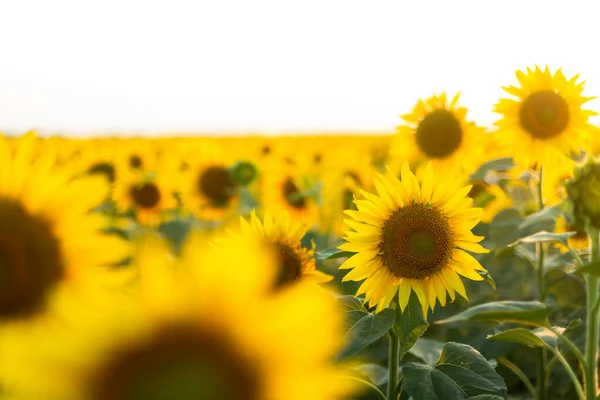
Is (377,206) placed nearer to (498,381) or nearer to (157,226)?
(498,381)

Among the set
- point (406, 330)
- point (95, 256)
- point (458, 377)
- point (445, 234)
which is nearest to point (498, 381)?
point (458, 377)

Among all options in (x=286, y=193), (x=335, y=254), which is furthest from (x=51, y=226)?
(x=286, y=193)

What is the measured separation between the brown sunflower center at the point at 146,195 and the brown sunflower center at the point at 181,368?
20.4 feet

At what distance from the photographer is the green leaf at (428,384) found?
2.02 meters

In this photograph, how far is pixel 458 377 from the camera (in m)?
2.16

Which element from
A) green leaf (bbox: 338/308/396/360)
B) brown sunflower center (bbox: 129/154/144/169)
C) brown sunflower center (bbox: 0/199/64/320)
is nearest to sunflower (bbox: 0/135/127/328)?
brown sunflower center (bbox: 0/199/64/320)

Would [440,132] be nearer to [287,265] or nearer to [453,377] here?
[287,265]

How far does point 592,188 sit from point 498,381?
0.66 metres

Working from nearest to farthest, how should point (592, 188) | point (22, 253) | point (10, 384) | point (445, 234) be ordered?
1. point (10, 384)
2. point (22, 253)
3. point (592, 188)
4. point (445, 234)

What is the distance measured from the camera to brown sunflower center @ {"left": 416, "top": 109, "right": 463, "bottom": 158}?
4.39m

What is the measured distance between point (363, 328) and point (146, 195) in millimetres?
A: 5028

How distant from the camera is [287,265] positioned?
258cm

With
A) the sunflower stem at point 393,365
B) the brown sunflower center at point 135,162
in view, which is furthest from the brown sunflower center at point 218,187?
the sunflower stem at point 393,365

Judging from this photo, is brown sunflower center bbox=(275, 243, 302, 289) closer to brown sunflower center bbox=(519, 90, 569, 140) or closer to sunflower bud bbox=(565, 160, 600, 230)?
sunflower bud bbox=(565, 160, 600, 230)
